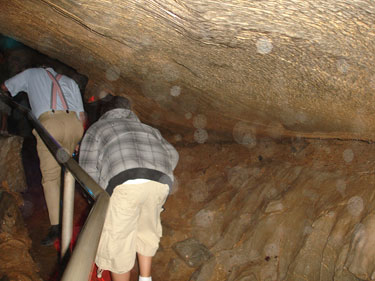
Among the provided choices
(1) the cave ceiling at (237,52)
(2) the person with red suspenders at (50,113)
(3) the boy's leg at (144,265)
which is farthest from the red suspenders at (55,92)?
(3) the boy's leg at (144,265)

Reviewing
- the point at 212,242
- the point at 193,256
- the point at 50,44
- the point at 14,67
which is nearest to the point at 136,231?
the point at 193,256

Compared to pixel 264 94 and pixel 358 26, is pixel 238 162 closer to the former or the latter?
pixel 264 94

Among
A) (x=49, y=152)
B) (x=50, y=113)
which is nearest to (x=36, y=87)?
(x=50, y=113)

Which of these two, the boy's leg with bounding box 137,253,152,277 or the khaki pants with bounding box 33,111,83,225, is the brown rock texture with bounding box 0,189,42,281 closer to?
the khaki pants with bounding box 33,111,83,225

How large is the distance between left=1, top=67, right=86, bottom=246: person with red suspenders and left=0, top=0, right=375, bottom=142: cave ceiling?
1.80ft

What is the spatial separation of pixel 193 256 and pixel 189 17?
119 inches

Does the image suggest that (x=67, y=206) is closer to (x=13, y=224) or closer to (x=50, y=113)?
(x=50, y=113)

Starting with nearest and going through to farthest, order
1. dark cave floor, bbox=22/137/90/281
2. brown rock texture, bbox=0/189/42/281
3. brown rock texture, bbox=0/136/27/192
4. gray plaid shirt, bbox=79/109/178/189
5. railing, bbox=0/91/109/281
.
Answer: railing, bbox=0/91/109/281 < gray plaid shirt, bbox=79/109/178/189 < brown rock texture, bbox=0/189/42/281 < dark cave floor, bbox=22/137/90/281 < brown rock texture, bbox=0/136/27/192

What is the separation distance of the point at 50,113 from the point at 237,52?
2142mm

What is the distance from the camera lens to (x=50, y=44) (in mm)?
3701

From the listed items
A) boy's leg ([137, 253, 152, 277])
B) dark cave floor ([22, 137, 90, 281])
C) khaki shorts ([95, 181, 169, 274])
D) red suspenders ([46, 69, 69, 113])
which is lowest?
dark cave floor ([22, 137, 90, 281])

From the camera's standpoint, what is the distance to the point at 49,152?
10.4 ft

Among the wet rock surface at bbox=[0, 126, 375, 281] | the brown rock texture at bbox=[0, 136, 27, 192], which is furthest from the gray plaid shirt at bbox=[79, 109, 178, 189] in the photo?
the brown rock texture at bbox=[0, 136, 27, 192]

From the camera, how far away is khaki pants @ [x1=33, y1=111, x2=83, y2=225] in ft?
10.3
